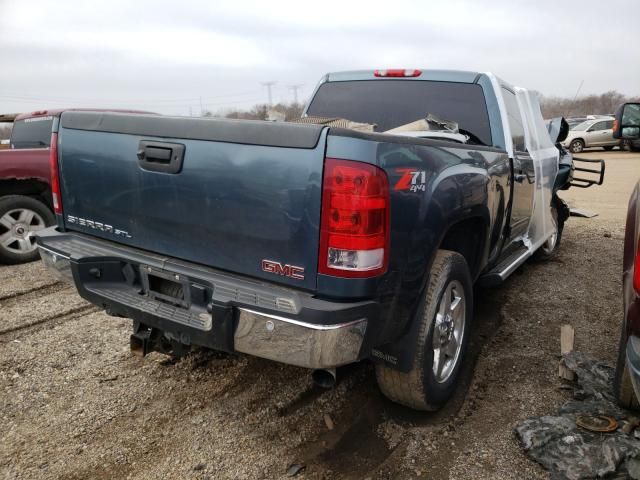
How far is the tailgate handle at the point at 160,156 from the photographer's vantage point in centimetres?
234

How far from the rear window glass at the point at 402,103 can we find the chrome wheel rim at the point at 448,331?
140 centimetres

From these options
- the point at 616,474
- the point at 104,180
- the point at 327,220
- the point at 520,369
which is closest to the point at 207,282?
the point at 327,220

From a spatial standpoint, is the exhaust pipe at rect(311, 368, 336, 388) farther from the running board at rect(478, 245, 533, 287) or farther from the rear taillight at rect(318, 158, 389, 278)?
the running board at rect(478, 245, 533, 287)

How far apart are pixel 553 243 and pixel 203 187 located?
5280 millimetres

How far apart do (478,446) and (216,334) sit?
4.91 feet

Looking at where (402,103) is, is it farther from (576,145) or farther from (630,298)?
(576,145)

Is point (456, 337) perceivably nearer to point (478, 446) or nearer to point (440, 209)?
point (478, 446)

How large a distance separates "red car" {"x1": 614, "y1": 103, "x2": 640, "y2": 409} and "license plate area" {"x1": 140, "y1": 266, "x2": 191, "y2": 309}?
1940 millimetres

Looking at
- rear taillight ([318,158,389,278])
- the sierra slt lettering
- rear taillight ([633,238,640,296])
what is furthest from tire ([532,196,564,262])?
the sierra slt lettering

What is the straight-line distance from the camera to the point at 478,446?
2.62 m

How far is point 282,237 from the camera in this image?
2115 mm

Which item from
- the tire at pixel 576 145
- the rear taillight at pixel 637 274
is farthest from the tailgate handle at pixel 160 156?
the tire at pixel 576 145

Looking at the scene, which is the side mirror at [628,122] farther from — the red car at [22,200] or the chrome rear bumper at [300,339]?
the red car at [22,200]

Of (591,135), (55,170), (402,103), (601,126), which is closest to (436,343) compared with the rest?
(402,103)
